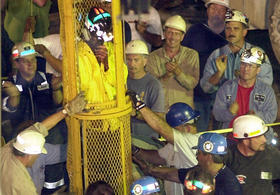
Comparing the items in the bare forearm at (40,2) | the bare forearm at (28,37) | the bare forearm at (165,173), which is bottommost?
the bare forearm at (165,173)

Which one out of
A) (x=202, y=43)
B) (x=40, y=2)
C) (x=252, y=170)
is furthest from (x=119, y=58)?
(x=40, y=2)

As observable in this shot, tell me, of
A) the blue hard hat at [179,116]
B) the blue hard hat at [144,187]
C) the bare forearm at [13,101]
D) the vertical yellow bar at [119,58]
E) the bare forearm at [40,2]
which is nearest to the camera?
the vertical yellow bar at [119,58]

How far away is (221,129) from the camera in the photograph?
36.7 ft

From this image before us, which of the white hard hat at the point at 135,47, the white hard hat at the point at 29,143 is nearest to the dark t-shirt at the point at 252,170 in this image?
the white hard hat at the point at 135,47

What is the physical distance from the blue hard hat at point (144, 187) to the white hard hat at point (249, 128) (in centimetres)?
152

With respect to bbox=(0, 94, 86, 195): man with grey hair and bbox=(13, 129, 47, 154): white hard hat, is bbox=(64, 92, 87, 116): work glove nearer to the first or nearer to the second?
bbox=(0, 94, 86, 195): man with grey hair

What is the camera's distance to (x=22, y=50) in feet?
34.8

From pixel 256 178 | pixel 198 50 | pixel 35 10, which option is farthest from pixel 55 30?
pixel 256 178

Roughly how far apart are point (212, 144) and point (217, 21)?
9.84 feet

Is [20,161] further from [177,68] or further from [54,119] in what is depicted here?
[177,68]

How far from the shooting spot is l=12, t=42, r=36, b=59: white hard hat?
417 inches

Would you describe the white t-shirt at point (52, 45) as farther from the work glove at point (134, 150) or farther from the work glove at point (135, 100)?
the work glove at point (135, 100)

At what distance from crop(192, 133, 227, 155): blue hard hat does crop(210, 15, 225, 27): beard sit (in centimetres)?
275

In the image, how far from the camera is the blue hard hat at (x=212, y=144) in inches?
360
